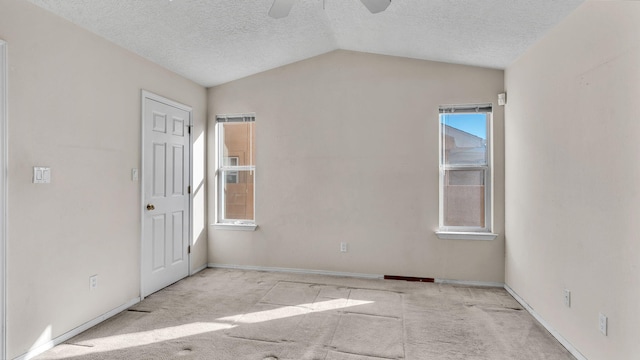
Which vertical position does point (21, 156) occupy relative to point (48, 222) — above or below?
above

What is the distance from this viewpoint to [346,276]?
3852 mm

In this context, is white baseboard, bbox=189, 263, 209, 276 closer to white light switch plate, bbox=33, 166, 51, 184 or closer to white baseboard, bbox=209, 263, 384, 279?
white baseboard, bbox=209, 263, 384, 279

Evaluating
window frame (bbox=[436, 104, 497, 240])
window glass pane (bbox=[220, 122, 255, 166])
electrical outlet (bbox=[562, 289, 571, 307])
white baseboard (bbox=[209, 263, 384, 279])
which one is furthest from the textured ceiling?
white baseboard (bbox=[209, 263, 384, 279])

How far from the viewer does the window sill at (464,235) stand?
11.4 feet

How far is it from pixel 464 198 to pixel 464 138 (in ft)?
2.33

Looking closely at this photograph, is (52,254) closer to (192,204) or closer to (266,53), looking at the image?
(192,204)

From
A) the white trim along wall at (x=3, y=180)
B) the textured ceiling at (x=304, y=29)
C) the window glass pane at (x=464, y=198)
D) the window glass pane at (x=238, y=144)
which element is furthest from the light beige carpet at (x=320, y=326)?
the textured ceiling at (x=304, y=29)

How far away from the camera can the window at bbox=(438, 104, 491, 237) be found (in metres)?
3.59

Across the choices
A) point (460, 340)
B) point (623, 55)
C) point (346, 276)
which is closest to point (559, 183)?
point (623, 55)

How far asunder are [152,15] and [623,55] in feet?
10.6

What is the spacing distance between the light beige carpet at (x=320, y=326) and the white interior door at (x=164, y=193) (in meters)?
0.29

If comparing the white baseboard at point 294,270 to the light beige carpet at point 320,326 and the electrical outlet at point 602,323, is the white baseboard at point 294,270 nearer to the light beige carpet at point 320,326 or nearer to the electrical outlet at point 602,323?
the light beige carpet at point 320,326

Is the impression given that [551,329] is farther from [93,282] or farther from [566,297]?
[93,282]

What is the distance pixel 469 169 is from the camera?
362 centimetres
